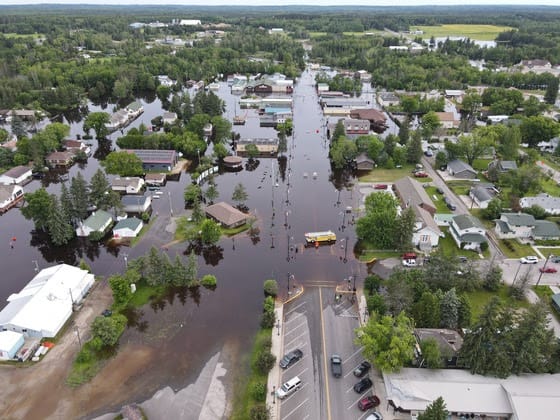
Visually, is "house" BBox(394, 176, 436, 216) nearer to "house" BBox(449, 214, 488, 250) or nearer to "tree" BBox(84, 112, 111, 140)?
"house" BBox(449, 214, 488, 250)

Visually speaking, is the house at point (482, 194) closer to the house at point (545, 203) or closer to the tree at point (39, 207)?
the house at point (545, 203)

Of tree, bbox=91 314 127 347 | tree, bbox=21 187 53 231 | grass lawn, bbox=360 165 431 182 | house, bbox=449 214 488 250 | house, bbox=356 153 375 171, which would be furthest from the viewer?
house, bbox=356 153 375 171

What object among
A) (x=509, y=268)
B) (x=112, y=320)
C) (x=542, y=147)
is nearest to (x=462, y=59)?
(x=542, y=147)

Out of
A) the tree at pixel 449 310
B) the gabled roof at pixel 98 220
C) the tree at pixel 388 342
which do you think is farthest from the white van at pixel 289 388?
the gabled roof at pixel 98 220

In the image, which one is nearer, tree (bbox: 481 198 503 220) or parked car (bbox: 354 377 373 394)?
parked car (bbox: 354 377 373 394)

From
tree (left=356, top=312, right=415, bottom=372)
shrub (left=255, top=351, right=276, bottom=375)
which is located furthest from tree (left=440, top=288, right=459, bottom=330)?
shrub (left=255, top=351, right=276, bottom=375)

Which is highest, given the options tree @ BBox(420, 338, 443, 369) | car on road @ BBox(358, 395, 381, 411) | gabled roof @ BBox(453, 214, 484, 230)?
tree @ BBox(420, 338, 443, 369)

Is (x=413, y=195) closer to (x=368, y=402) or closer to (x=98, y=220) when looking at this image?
(x=368, y=402)
